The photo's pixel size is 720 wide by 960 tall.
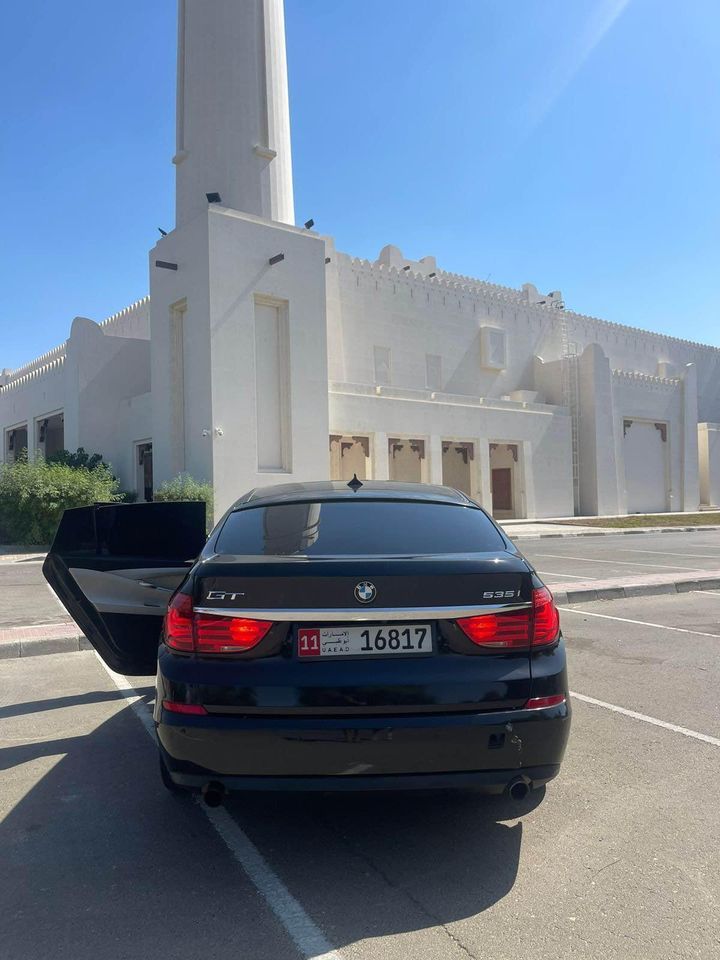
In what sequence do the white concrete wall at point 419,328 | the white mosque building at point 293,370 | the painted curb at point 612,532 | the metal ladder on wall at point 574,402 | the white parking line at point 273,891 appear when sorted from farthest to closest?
the metal ladder on wall at point 574,402, the white concrete wall at point 419,328, the painted curb at point 612,532, the white mosque building at point 293,370, the white parking line at point 273,891

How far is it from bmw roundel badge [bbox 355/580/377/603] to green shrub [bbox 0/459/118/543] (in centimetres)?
1841

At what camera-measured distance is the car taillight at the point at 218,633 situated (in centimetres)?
282

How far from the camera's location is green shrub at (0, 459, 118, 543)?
19750 millimetres

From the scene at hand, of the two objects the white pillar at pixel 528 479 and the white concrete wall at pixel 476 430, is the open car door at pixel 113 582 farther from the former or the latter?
the white pillar at pixel 528 479

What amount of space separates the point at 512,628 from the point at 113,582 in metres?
2.96

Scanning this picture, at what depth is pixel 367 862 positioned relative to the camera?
290 cm

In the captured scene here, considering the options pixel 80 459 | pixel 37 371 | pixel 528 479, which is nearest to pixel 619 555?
pixel 528 479

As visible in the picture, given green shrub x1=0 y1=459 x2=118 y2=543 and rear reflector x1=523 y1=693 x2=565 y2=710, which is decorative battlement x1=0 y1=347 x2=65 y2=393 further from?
rear reflector x1=523 y1=693 x2=565 y2=710

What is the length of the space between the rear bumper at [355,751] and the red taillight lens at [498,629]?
0.93ft

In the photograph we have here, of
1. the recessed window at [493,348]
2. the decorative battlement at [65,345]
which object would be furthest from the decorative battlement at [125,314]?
the recessed window at [493,348]

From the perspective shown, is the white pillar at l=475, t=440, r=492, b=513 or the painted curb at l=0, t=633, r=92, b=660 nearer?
the painted curb at l=0, t=633, r=92, b=660

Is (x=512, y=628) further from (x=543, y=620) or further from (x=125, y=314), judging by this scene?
(x=125, y=314)

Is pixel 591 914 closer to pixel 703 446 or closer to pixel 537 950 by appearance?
pixel 537 950

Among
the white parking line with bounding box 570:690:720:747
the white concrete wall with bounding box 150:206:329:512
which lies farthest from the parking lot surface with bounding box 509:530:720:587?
the white concrete wall with bounding box 150:206:329:512
